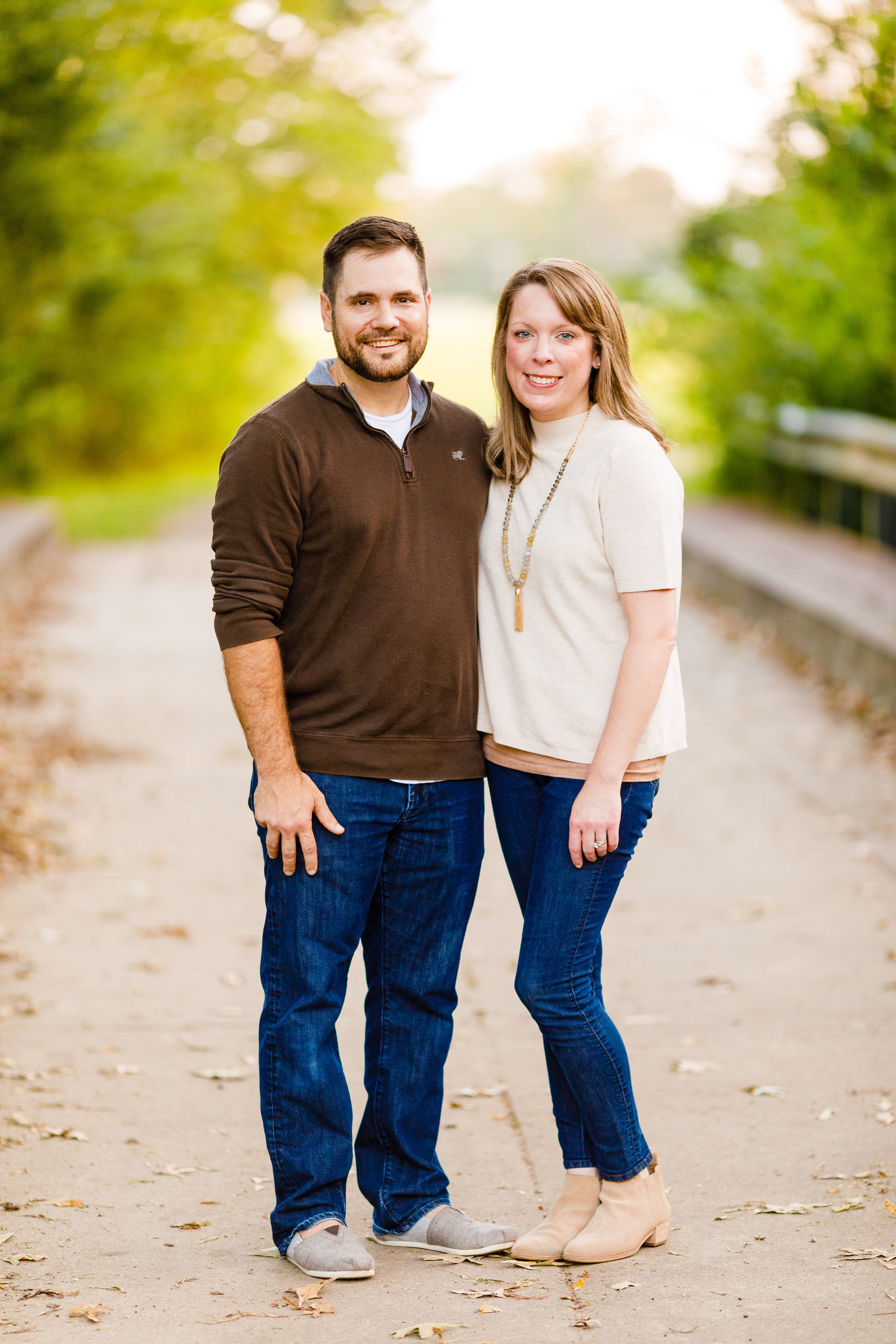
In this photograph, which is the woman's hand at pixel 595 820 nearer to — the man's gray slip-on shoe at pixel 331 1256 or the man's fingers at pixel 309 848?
the man's fingers at pixel 309 848

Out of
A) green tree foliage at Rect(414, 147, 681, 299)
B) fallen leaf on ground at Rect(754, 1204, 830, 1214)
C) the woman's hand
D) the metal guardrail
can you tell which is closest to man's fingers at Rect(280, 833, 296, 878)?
the woman's hand

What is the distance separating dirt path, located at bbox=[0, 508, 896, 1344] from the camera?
10.9 ft

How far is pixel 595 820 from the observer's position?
10.9 feet

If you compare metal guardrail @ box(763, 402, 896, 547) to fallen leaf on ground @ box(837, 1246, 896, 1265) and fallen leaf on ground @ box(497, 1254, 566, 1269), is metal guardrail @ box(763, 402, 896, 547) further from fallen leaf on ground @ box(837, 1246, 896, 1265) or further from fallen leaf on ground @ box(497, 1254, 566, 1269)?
fallen leaf on ground @ box(497, 1254, 566, 1269)

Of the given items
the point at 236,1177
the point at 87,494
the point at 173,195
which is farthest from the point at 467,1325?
the point at 87,494

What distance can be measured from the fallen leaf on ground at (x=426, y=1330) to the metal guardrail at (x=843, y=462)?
8754 millimetres

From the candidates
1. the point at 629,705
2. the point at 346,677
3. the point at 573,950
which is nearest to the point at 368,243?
the point at 346,677

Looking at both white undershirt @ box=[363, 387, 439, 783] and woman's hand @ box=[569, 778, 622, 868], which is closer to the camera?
woman's hand @ box=[569, 778, 622, 868]

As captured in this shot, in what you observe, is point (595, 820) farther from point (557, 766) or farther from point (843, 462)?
point (843, 462)

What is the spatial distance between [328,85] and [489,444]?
73.0ft

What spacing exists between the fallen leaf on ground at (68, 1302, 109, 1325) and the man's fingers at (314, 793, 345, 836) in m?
1.06

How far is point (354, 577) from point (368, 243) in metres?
0.71

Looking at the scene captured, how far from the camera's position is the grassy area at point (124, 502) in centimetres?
1738

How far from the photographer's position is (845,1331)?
3111mm
